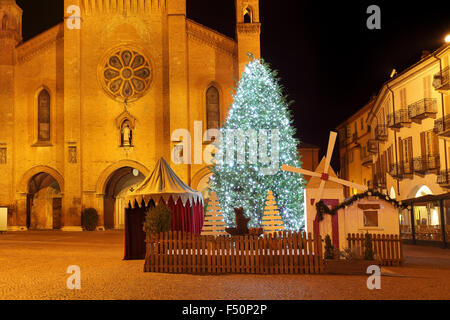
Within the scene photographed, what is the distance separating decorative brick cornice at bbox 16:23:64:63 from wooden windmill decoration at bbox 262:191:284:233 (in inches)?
849

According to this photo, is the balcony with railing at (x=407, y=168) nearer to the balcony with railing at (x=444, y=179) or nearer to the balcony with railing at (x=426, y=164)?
the balcony with railing at (x=426, y=164)

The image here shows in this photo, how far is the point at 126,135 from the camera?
3097 centimetres

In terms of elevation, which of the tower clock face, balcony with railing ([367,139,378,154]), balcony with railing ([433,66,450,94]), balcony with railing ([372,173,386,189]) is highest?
the tower clock face

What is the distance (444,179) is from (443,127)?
8.46 ft

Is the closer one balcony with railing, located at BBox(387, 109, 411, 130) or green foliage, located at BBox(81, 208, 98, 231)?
balcony with railing, located at BBox(387, 109, 411, 130)

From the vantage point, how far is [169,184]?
17406 mm

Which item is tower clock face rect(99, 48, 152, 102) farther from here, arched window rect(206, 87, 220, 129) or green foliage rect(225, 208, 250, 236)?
green foliage rect(225, 208, 250, 236)

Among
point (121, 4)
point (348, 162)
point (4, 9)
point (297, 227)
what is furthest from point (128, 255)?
point (348, 162)

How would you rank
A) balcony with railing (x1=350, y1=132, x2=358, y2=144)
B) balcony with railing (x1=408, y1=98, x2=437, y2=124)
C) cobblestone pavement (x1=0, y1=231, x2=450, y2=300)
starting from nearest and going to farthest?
1. cobblestone pavement (x1=0, y1=231, x2=450, y2=300)
2. balcony with railing (x1=408, y1=98, x2=437, y2=124)
3. balcony with railing (x1=350, y1=132, x2=358, y2=144)

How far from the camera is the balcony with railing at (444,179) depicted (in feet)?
76.9

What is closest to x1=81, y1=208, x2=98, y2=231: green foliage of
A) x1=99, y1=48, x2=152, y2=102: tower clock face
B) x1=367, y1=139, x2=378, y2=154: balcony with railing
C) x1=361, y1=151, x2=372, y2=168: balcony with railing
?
x1=99, y1=48, x2=152, y2=102: tower clock face

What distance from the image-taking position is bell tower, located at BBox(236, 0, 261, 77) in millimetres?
30312

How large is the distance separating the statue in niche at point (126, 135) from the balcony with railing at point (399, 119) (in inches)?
646

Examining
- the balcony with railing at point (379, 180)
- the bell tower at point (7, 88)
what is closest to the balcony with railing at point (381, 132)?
the balcony with railing at point (379, 180)
